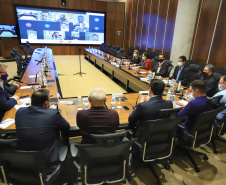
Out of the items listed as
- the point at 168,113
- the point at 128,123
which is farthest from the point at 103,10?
the point at 168,113

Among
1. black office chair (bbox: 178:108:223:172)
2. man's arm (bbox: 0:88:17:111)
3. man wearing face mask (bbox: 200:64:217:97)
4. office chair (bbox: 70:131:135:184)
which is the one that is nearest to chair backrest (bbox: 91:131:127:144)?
office chair (bbox: 70:131:135:184)

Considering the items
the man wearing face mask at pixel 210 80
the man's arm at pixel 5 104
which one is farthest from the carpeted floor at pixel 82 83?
the man wearing face mask at pixel 210 80

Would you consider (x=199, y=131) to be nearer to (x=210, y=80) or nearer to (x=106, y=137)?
(x=106, y=137)

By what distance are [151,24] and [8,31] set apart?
28.8 ft

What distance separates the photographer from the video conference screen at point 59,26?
11164mm

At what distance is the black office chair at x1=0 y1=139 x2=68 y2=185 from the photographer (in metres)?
1.30

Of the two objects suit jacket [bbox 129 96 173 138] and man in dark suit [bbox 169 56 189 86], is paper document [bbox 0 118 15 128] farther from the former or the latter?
man in dark suit [bbox 169 56 189 86]

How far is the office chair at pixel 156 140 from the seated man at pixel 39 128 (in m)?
0.90

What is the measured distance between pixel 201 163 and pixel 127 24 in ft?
36.0

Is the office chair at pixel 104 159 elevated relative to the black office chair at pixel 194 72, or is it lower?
lower

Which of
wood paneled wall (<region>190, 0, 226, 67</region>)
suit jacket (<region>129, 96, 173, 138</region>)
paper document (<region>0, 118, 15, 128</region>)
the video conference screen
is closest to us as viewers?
suit jacket (<region>129, 96, 173, 138</region>)

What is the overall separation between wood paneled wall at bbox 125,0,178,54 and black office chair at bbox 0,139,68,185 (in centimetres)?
744

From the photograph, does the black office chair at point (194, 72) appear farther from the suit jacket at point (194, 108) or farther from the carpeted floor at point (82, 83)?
the suit jacket at point (194, 108)

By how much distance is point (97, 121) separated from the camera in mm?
1616
